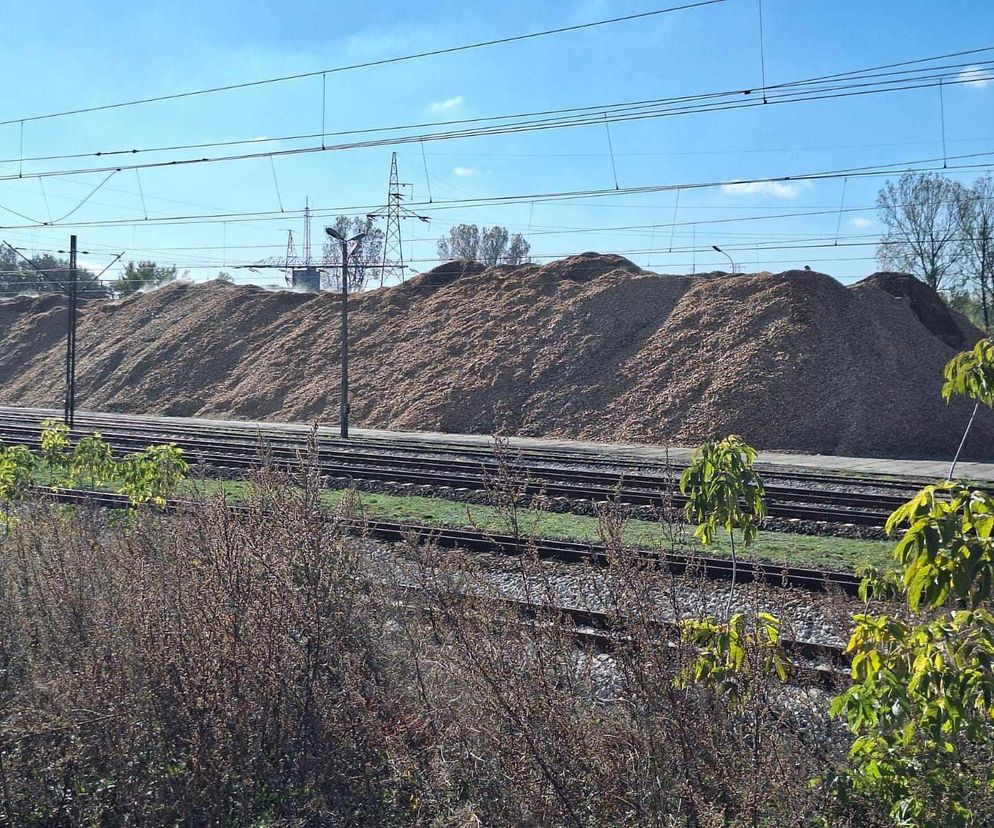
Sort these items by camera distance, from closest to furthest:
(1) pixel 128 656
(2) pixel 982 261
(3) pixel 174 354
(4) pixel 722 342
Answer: (1) pixel 128 656
(4) pixel 722 342
(3) pixel 174 354
(2) pixel 982 261

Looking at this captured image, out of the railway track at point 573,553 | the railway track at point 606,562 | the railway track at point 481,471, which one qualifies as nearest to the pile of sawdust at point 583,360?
the railway track at point 481,471

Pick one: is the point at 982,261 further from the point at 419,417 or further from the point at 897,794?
the point at 897,794

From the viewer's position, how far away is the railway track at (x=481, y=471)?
17562 millimetres

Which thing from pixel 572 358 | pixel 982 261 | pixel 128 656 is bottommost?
pixel 128 656

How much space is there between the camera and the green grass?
42.8ft

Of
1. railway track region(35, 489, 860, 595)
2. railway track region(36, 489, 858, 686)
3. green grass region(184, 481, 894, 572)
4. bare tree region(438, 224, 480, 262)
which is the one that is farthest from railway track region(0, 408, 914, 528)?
bare tree region(438, 224, 480, 262)

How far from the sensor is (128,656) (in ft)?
15.3

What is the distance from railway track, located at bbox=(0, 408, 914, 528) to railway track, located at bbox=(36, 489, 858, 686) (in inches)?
45.0

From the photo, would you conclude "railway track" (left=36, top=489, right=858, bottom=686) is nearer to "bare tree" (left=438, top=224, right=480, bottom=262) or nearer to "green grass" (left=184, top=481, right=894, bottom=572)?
"green grass" (left=184, top=481, right=894, bottom=572)

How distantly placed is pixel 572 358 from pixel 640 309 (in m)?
4.47

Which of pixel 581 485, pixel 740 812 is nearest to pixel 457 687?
pixel 740 812

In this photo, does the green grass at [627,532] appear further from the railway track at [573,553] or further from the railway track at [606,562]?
the railway track at [606,562]

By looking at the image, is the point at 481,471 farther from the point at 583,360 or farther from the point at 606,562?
the point at 583,360

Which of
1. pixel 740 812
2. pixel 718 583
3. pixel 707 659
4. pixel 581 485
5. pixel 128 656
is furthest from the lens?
pixel 581 485
